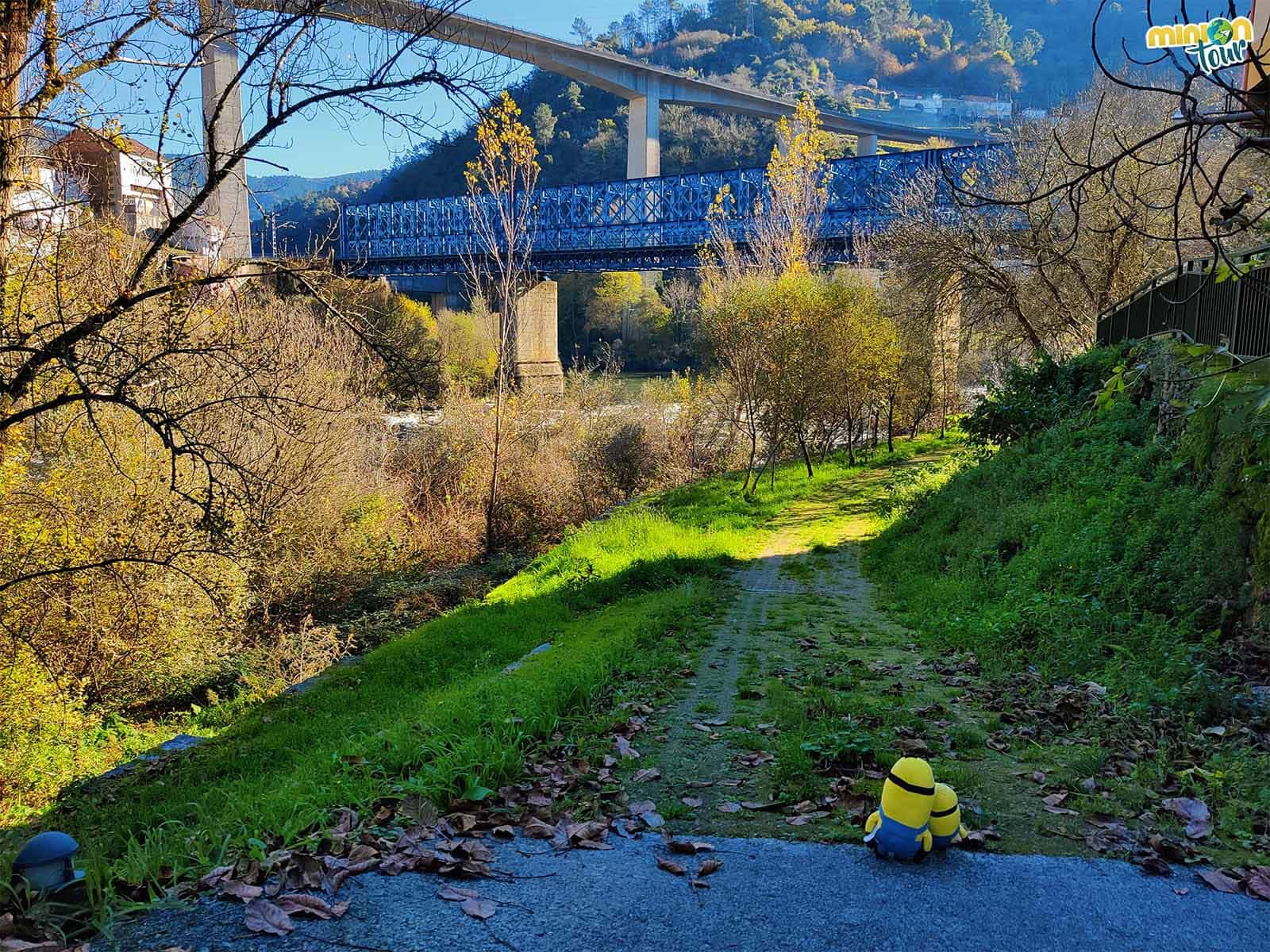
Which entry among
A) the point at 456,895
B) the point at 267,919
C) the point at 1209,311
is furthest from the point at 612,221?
the point at 267,919

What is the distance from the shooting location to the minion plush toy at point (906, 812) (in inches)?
156

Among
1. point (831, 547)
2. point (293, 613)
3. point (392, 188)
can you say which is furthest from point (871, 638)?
point (392, 188)

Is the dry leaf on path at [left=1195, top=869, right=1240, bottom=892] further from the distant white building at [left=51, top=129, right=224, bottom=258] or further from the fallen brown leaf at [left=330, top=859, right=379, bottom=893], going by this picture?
the distant white building at [left=51, top=129, right=224, bottom=258]

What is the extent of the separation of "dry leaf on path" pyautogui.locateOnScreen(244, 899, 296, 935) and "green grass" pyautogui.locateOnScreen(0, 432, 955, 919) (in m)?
0.50

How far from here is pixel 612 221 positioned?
58844 millimetres

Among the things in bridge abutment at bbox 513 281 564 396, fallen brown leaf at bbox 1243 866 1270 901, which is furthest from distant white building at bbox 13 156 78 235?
bridge abutment at bbox 513 281 564 396

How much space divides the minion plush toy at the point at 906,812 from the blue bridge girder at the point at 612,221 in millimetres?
38889

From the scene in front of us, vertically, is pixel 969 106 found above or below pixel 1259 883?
above

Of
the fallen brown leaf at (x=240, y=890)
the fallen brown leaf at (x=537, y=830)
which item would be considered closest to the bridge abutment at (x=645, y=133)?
the fallen brown leaf at (x=537, y=830)

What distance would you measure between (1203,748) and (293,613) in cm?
1463

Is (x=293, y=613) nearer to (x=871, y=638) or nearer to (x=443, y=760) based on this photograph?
(x=871, y=638)

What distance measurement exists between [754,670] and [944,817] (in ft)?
13.1

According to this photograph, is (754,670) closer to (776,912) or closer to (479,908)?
(776,912)

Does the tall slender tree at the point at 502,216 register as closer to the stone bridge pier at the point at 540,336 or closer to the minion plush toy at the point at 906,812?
the minion plush toy at the point at 906,812
